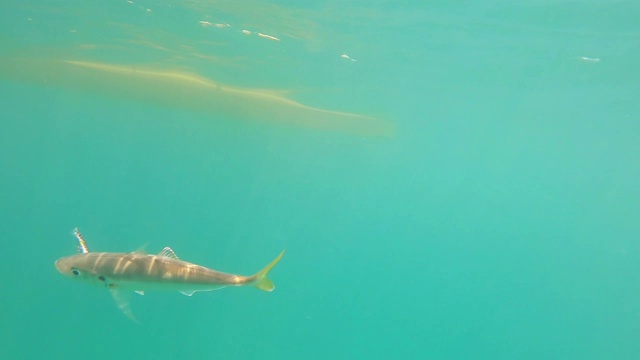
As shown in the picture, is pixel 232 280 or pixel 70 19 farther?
pixel 70 19

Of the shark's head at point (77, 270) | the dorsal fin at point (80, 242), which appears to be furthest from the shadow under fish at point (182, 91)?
the shark's head at point (77, 270)

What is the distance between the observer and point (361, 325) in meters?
24.1

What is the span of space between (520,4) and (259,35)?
28.3 feet

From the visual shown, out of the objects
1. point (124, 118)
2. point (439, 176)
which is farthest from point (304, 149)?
point (439, 176)

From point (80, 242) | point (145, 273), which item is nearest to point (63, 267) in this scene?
point (80, 242)

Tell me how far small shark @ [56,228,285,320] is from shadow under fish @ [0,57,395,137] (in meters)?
20.1

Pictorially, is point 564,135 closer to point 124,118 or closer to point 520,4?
point 520,4

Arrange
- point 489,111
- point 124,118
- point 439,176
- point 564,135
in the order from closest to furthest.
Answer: point 489,111, point 564,135, point 124,118, point 439,176

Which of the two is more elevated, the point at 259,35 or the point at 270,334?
the point at 259,35

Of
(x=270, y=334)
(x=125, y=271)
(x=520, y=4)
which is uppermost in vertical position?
(x=520, y=4)

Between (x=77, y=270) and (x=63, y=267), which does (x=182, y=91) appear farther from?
(x=77, y=270)

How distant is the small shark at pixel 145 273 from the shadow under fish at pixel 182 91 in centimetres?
2008

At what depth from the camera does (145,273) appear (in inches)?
242

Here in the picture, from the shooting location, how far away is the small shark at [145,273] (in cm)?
613
